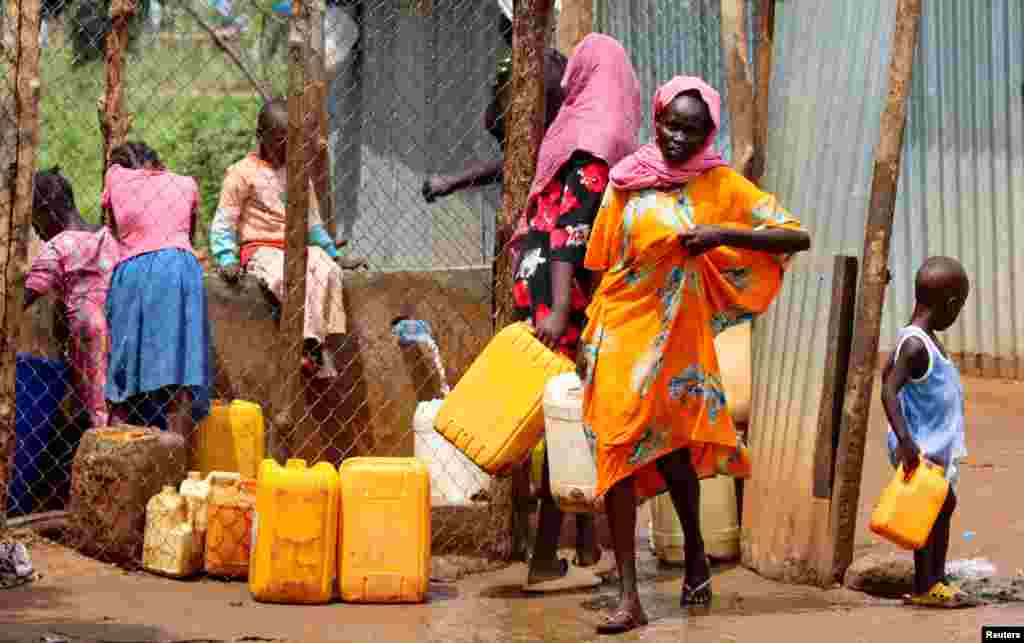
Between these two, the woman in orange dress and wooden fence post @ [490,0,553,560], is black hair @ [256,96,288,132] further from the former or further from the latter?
the woman in orange dress

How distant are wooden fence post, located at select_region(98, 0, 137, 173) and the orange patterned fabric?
A: 359cm

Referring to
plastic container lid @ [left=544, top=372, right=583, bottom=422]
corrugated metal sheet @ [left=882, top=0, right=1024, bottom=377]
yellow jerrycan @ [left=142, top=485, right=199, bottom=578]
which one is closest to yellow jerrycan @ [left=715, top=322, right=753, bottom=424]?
plastic container lid @ [left=544, top=372, right=583, bottom=422]

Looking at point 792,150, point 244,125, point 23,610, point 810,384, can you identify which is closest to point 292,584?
point 23,610

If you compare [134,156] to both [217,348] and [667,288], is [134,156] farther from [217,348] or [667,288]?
[667,288]

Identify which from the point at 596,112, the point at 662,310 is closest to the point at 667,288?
the point at 662,310

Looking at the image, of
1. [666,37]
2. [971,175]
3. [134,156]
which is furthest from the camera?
[971,175]

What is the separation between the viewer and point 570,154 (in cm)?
595

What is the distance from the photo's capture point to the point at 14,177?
6.54 metres

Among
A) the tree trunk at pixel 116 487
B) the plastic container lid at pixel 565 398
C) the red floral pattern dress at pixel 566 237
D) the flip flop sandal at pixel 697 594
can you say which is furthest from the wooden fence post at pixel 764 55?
the tree trunk at pixel 116 487

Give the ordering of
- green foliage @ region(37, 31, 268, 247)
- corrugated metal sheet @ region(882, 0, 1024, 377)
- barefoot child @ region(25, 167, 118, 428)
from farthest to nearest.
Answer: green foliage @ region(37, 31, 268, 247), corrugated metal sheet @ region(882, 0, 1024, 377), barefoot child @ region(25, 167, 118, 428)

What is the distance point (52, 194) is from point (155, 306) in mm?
927

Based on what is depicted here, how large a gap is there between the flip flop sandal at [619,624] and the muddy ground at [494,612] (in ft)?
0.17

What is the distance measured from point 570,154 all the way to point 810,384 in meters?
1.25

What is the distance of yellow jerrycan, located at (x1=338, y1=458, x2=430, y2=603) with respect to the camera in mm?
5871
